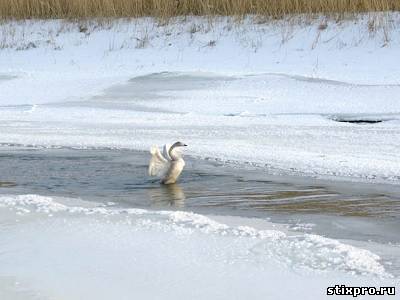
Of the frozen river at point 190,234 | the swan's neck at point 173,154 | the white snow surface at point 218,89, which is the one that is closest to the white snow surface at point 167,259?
the frozen river at point 190,234

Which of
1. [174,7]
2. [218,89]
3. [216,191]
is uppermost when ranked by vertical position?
[174,7]

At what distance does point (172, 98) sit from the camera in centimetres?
1460

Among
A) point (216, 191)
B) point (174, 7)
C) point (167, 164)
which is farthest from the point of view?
point (174, 7)

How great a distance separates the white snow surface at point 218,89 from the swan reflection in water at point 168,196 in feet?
3.59

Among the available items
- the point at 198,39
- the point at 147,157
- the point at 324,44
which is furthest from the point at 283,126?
the point at 198,39

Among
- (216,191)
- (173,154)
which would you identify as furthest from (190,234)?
(173,154)

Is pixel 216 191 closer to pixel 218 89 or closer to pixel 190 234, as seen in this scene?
pixel 190 234

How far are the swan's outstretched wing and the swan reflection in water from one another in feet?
0.47

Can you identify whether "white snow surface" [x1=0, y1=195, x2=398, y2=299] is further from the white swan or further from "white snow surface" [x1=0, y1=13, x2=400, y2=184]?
"white snow surface" [x1=0, y1=13, x2=400, y2=184]

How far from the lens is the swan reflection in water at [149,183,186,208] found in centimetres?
771

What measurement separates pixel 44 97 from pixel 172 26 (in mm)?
5275

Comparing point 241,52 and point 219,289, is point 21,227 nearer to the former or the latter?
point 219,289

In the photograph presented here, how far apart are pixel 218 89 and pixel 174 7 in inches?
268

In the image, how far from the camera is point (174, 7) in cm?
2136
